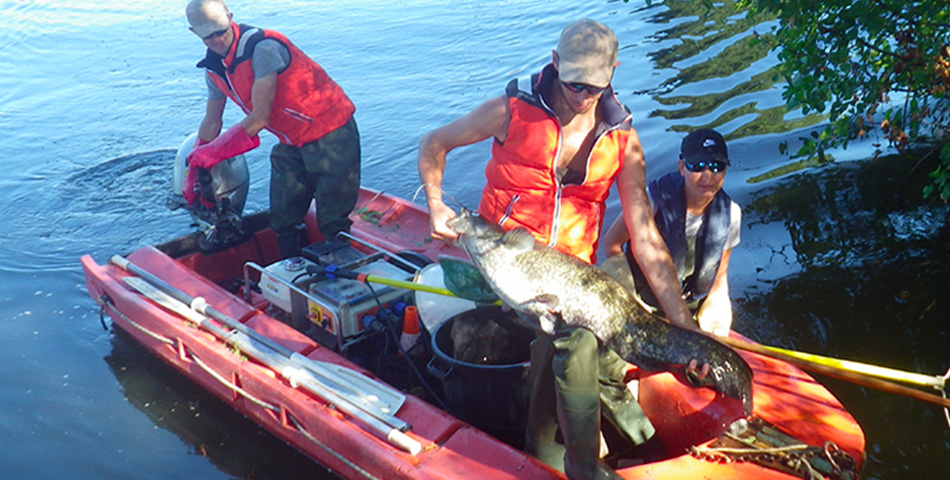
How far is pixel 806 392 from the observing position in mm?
4504

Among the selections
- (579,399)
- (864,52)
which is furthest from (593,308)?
(864,52)

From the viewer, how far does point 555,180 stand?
421 cm

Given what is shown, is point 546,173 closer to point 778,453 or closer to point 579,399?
point 579,399

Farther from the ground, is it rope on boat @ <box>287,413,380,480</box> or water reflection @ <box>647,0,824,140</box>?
rope on boat @ <box>287,413,380,480</box>

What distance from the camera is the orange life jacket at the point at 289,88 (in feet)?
19.1

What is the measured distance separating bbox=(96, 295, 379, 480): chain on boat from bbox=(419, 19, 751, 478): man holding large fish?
123 centimetres

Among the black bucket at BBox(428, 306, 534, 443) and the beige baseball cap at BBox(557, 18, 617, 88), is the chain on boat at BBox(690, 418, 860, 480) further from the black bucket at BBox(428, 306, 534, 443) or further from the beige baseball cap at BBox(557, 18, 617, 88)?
the beige baseball cap at BBox(557, 18, 617, 88)

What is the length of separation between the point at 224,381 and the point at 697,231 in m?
3.21

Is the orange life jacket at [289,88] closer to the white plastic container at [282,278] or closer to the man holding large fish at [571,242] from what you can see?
the white plastic container at [282,278]

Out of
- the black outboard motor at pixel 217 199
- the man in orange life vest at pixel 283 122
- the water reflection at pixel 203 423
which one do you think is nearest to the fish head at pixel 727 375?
the water reflection at pixel 203 423

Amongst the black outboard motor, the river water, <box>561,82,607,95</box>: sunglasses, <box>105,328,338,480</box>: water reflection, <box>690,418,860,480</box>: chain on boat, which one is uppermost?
<box>561,82,607,95</box>: sunglasses

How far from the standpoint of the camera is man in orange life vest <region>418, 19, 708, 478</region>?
4.10 m

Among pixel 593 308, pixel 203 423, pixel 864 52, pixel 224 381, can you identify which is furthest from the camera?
pixel 203 423

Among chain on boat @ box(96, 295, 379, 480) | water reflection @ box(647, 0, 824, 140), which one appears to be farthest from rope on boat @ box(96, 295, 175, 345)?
water reflection @ box(647, 0, 824, 140)
